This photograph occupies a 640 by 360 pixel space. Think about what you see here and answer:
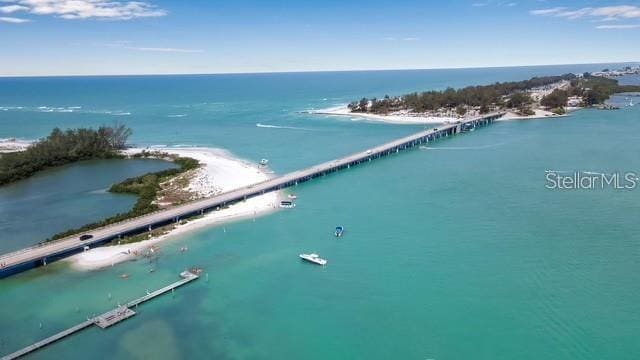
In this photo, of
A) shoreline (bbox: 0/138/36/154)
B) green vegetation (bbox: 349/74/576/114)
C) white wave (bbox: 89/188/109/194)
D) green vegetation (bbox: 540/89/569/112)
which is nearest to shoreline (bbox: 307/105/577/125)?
green vegetation (bbox: 540/89/569/112)

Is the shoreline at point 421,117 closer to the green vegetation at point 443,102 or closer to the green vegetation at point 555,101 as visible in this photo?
the green vegetation at point 555,101

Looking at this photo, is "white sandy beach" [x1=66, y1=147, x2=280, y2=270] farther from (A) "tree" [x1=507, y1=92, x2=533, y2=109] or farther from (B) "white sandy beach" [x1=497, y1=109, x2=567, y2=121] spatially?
(A) "tree" [x1=507, y1=92, x2=533, y2=109]

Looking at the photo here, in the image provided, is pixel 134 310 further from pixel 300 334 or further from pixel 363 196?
pixel 363 196

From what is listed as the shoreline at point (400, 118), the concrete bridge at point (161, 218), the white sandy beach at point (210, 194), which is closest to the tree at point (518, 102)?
the shoreline at point (400, 118)

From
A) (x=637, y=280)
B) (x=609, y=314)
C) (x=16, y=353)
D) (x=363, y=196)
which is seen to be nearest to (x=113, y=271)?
(x=16, y=353)

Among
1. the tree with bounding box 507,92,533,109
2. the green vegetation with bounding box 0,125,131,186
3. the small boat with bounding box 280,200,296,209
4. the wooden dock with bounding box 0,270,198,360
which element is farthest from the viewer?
the tree with bounding box 507,92,533,109
